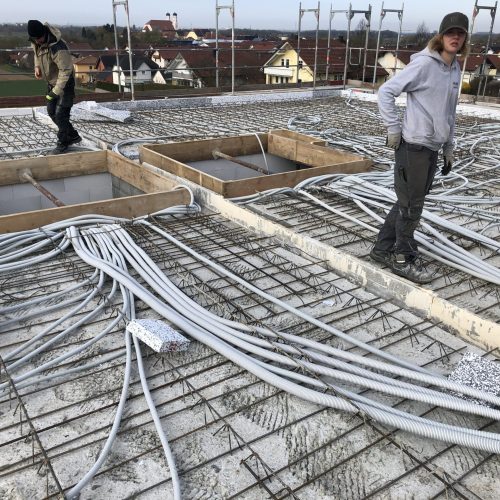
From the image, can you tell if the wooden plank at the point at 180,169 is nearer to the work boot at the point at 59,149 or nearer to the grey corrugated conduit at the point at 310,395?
the work boot at the point at 59,149

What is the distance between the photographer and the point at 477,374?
241 cm

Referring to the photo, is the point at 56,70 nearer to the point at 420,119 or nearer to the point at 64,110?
the point at 64,110

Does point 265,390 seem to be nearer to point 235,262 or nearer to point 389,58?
point 235,262

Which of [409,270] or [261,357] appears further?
[409,270]

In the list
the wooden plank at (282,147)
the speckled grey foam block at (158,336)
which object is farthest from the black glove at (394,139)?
the wooden plank at (282,147)

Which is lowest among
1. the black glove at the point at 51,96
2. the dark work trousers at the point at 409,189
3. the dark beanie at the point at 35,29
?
the dark work trousers at the point at 409,189

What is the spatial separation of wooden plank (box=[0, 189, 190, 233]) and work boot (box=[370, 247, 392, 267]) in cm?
197

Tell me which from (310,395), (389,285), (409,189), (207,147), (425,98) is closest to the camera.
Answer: (310,395)

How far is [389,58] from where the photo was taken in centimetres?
3828

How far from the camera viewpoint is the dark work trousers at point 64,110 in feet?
20.3

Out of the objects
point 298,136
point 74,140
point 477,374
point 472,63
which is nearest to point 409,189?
point 477,374

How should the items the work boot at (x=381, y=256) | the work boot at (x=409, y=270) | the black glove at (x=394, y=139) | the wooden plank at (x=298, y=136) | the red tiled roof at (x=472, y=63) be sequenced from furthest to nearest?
the red tiled roof at (x=472, y=63) < the wooden plank at (x=298, y=136) < the work boot at (x=381, y=256) < the work boot at (x=409, y=270) < the black glove at (x=394, y=139)

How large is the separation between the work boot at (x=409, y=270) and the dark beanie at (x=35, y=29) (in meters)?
4.66

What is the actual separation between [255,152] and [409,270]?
13.9ft
